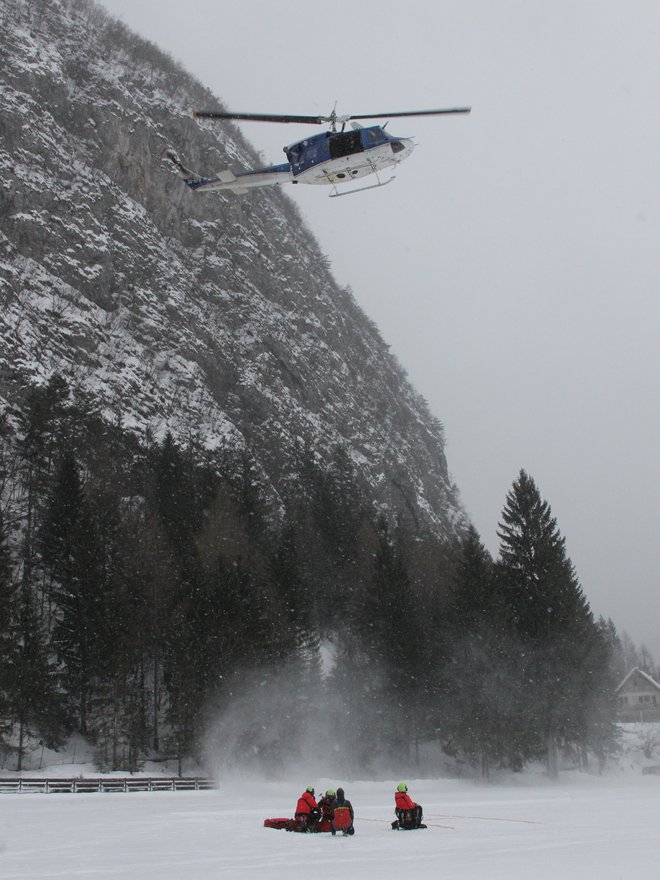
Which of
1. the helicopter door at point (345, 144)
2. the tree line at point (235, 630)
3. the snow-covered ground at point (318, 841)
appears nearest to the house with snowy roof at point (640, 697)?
the tree line at point (235, 630)

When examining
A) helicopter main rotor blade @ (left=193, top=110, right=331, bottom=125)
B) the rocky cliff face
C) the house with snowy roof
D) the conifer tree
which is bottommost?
the house with snowy roof

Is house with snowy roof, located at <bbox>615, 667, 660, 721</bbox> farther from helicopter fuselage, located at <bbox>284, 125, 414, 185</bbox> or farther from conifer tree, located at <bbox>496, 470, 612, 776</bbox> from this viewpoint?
helicopter fuselage, located at <bbox>284, 125, 414, 185</bbox>

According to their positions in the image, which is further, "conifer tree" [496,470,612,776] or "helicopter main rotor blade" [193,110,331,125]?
"conifer tree" [496,470,612,776]

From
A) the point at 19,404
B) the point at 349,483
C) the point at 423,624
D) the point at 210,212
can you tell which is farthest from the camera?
the point at 210,212

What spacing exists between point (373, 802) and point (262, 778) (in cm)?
1305

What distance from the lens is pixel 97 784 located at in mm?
35469

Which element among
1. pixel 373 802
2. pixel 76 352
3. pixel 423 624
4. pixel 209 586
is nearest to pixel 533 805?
pixel 373 802

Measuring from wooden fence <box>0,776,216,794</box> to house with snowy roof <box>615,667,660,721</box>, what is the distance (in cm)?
7323

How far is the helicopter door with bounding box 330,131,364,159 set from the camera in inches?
1275

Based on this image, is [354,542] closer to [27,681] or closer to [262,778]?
[262,778]

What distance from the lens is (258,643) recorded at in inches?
1788

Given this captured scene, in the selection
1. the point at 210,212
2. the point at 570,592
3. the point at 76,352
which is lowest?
the point at 570,592

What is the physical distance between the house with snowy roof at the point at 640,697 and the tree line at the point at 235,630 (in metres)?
49.9

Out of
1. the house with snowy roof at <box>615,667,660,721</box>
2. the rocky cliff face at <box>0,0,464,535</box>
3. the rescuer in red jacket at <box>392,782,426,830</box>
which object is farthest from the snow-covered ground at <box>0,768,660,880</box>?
the house with snowy roof at <box>615,667,660,721</box>
